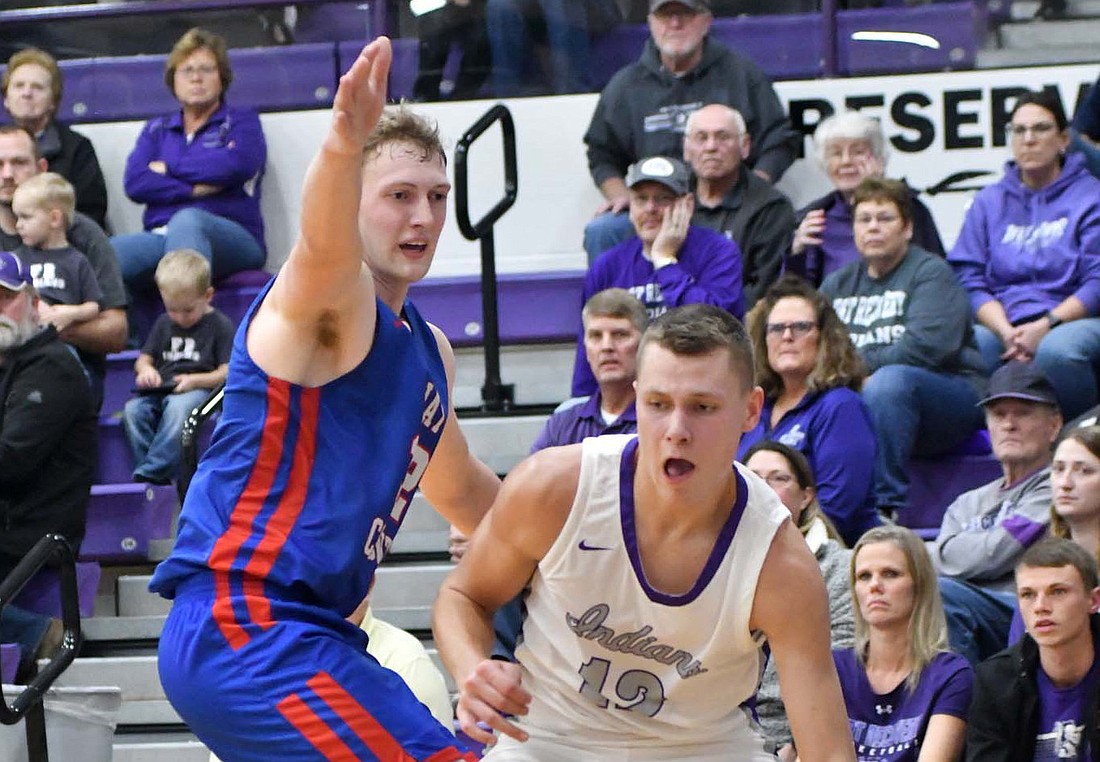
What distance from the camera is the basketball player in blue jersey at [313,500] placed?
3.12m

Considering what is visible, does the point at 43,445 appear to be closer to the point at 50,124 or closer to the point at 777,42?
the point at 50,124

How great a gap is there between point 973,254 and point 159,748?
12.7 ft

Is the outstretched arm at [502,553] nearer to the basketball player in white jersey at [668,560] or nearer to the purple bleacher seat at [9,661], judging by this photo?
the basketball player in white jersey at [668,560]

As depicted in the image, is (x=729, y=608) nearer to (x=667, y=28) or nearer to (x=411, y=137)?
(x=411, y=137)

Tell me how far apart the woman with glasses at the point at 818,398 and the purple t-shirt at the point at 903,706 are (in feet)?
3.32

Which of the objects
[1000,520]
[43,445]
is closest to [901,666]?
[1000,520]

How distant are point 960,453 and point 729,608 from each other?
12.7 feet

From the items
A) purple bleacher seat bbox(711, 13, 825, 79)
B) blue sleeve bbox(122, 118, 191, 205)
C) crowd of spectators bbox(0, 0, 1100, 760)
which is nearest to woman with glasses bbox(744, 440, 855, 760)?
crowd of spectators bbox(0, 0, 1100, 760)

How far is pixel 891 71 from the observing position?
29.9 ft

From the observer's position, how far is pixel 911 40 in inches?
357

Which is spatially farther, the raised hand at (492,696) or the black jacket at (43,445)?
the black jacket at (43,445)

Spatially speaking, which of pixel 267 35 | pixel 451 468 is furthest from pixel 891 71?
pixel 451 468

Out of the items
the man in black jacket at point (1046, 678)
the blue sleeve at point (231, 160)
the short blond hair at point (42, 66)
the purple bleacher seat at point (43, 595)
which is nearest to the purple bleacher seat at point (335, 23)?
Result: the blue sleeve at point (231, 160)

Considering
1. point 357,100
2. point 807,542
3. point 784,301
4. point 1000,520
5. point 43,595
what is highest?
Answer: point 357,100
